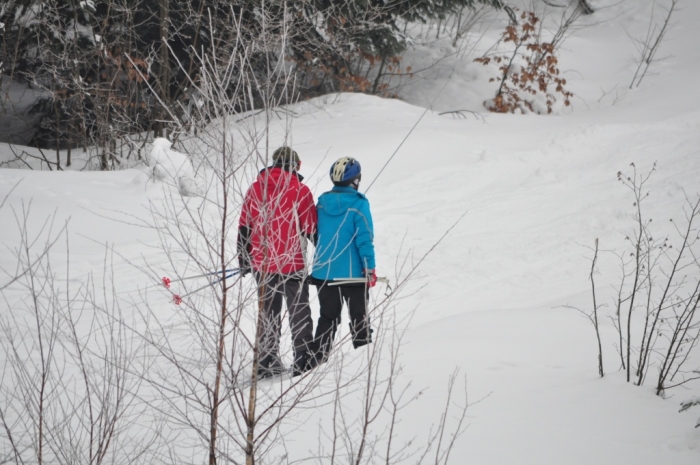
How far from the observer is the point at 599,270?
21.6 ft

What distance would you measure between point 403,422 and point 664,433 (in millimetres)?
1430

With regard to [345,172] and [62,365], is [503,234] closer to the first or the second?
[345,172]

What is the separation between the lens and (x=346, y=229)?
4.39 meters

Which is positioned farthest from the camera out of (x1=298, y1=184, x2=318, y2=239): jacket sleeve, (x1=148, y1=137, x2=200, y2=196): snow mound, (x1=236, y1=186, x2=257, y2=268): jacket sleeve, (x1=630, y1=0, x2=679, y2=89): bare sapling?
(x1=630, y1=0, x2=679, y2=89): bare sapling

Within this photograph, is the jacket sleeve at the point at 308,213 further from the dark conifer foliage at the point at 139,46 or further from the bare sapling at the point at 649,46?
the bare sapling at the point at 649,46

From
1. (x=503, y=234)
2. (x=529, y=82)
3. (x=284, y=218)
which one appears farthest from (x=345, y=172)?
(x=529, y=82)

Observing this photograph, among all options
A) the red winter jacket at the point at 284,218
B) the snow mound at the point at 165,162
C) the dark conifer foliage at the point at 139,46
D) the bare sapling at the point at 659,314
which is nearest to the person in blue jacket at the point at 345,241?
the red winter jacket at the point at 284,218

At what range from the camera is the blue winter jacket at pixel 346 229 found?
433 cm

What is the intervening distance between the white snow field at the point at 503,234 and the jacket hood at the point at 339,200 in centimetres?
83

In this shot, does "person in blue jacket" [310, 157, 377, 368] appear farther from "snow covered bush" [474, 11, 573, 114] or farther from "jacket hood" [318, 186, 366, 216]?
"snow covered bush" [474, 11, 573, 114]

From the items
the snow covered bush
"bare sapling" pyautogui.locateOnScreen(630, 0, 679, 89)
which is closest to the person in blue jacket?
the snow covered bush

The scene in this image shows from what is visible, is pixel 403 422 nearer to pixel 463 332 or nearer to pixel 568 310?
pixel 463 332

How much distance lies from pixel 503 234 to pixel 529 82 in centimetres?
839

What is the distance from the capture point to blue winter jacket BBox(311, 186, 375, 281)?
4.33m
